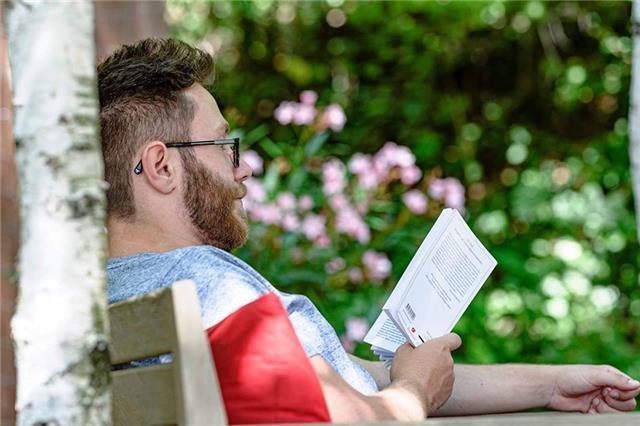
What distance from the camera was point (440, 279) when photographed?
6.72 feet

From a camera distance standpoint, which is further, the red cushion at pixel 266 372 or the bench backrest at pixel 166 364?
the red cushion at pixel 266 372

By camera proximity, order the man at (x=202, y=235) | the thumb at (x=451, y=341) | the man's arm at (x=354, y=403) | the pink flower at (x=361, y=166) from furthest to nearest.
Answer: the pink flower at (x=361, y=166)
the thumb at (x=451, y=341)
the man at (x=202, y=235)
the man's arm at (x=354, y=403)

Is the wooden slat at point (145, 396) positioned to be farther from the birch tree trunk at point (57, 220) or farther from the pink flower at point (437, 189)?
the pink flower at point (437, 189)

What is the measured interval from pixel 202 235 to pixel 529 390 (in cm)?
68

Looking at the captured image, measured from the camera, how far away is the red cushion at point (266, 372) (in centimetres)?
147

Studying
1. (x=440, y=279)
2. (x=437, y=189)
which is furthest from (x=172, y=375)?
(x=437, y=189)

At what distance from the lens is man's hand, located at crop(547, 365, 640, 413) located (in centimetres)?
215

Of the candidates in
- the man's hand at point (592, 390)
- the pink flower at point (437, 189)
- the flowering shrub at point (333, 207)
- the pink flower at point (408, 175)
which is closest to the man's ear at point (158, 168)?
the man's hand at point (592, 390)

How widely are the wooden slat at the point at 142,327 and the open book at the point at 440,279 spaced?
0.55 metres

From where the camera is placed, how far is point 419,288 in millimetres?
2025

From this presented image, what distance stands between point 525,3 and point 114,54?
4.21 metres

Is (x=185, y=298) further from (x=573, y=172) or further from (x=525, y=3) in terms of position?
(x=525, y=3)

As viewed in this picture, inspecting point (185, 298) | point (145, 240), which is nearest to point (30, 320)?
point (185, 298)

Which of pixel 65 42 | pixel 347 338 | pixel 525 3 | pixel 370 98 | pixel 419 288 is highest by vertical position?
pixel 525 3
